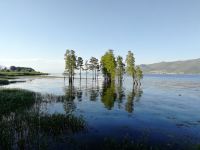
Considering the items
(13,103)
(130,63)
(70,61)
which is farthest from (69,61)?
(13,103)

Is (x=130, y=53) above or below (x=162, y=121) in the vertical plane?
above

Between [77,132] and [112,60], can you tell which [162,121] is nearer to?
[77,132]

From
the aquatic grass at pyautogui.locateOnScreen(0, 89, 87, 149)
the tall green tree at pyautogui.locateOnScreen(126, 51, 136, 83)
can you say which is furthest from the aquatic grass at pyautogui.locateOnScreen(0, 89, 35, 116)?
the tall green tree at pyautogui.locateOnScreen(126, 51, 136, 83)

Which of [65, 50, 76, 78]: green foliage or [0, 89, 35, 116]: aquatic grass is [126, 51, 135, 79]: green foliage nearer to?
[65, 50, 76, 78]: green foliage

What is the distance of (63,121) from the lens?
75.6 feet

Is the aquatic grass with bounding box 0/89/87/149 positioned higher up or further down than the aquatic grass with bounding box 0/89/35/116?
further down

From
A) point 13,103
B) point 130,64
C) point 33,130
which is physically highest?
point 130,64

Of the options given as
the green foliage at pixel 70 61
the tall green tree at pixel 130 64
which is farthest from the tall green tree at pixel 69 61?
the tall green tree at pixel 130 64

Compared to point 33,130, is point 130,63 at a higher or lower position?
higher

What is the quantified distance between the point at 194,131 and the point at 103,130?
35.9 feet

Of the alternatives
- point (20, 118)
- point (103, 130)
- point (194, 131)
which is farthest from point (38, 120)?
point (194, 131)

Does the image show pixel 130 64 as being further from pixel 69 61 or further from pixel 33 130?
pixel 33 130

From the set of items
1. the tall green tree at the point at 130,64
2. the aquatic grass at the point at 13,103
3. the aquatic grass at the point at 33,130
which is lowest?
the aquatic grass at the point at 33,130

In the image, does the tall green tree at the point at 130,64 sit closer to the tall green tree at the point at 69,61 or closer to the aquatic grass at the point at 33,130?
the tall green tree at the point at 69,61
